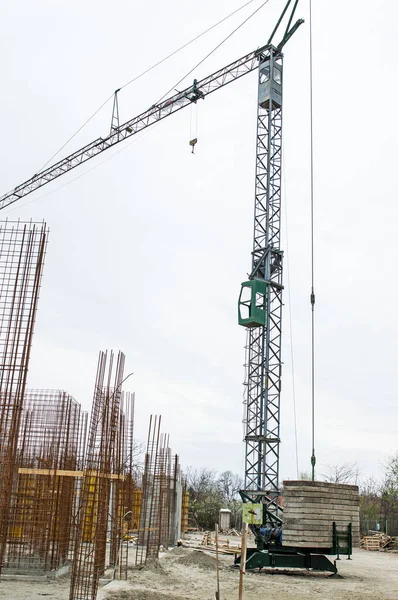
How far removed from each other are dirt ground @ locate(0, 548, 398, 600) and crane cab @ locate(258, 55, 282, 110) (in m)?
18.1

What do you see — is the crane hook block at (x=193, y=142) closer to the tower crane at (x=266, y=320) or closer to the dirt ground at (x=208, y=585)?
the tower crane at (x=266, y=320)

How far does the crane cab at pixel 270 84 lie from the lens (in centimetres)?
2652

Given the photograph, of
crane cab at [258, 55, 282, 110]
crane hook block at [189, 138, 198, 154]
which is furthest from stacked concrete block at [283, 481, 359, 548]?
crane hook block at [189, 138, 198, 154]

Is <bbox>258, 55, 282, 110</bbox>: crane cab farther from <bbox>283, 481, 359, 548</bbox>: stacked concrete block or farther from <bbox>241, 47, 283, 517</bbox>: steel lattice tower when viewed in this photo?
<bbox>283, 481, 359, 548</bbox>: stacked concrete block

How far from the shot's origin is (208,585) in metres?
13.5

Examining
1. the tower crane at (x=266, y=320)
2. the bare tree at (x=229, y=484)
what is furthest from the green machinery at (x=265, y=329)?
the bare tree at (x=229, y=484)

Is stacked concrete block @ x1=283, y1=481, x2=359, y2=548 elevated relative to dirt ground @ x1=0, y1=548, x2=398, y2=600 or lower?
elevated

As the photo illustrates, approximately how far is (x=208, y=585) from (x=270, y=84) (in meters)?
20.7

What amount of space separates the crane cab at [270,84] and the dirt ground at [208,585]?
59.5ft

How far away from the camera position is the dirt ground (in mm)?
10648

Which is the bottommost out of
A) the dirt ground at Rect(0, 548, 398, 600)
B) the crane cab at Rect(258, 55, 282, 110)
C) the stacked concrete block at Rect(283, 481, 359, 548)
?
the dirt ground at Rect(0, 548, 398, 600)

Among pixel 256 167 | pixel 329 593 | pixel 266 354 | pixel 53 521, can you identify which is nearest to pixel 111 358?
pixel 53 521

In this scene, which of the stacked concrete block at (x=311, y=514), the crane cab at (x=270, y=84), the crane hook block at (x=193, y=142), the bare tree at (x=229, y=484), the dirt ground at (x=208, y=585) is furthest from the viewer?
the bare tree at (x=229, y=484)

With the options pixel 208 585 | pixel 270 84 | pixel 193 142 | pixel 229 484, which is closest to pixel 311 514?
pixel 208 585
